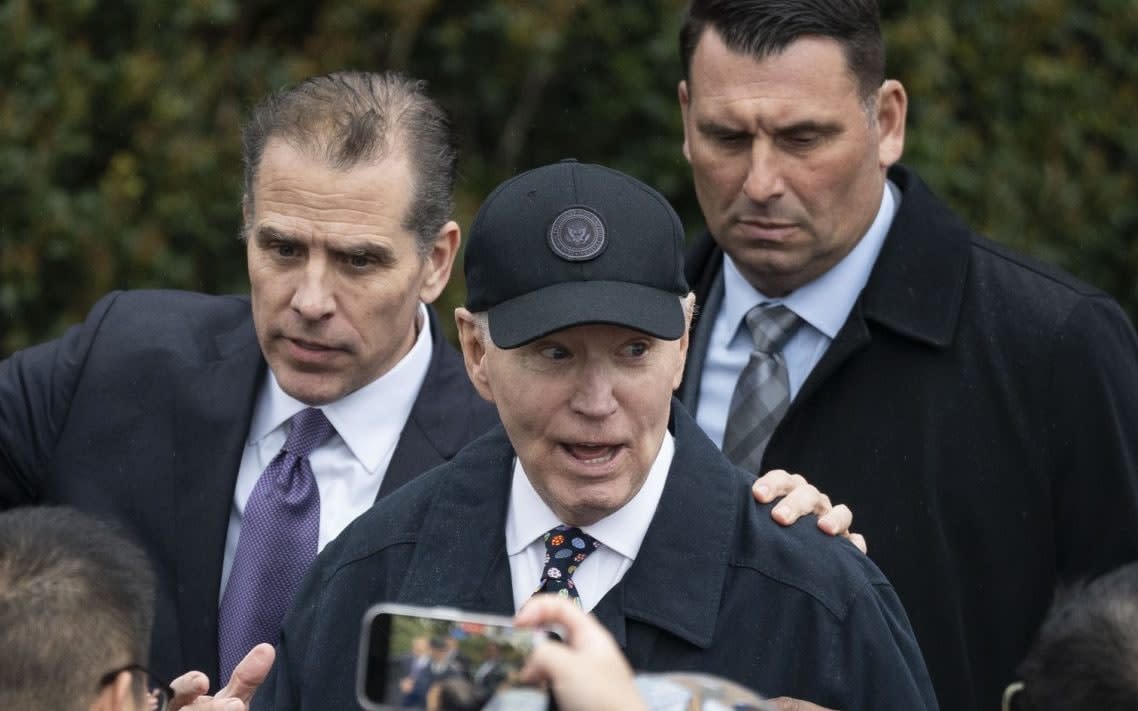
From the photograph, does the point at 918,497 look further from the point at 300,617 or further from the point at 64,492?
the point at 64,492

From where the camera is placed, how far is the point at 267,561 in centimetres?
414

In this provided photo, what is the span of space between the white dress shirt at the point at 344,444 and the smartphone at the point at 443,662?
64.0 inches

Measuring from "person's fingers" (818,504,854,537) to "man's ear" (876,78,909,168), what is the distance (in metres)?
1.46

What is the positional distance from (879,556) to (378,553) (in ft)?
4.36

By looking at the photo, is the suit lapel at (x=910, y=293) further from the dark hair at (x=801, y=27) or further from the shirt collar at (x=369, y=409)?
the shirt collar at (x=369, y=409)

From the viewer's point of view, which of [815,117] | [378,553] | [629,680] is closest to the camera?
[629,680]

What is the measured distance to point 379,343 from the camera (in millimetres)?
4301

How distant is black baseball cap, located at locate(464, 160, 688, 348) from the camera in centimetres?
323

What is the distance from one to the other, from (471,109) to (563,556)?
15.4 ft

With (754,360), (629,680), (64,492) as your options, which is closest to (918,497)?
(754,360)

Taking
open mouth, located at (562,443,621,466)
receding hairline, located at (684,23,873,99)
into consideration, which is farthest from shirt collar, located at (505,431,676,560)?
receding hairline, located at (684,23,873,99)

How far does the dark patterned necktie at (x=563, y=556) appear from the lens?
3.29m

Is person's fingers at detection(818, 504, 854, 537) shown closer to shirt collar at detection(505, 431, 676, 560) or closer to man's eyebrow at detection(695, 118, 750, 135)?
shirt collar at detection(505, 431, 676, 560)

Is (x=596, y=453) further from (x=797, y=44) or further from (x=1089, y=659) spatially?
(x=797, y=44)
